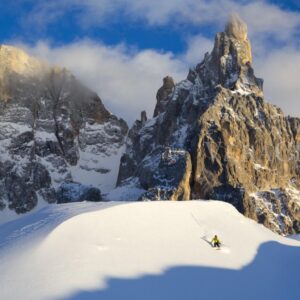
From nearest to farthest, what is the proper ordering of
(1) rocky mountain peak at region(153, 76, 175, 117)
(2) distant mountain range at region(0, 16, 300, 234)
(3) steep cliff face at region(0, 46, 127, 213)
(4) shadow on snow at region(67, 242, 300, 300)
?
(4) shadow on snow at region(67, 242, 300, 300) → (2) distant mountain range at region(0, 16, 300, 234) → (3) steep cliff face at region(0, 46, 127, 213) → (1) rocky mountain peak at region(153, 76, 175, 117)

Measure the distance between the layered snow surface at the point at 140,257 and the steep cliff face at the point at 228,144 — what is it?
7403 cm

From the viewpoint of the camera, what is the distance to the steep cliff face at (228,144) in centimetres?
11581

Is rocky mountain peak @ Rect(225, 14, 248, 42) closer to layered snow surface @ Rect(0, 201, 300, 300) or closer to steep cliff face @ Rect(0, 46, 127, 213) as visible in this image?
steep cliff face @ Rect(0, 46, 127, 213)

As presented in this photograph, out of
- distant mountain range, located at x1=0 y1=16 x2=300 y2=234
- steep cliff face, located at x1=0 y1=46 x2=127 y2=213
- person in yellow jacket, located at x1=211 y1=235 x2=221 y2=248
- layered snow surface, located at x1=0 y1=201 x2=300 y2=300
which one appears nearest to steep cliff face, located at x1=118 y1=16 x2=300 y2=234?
distant mountain range, located at x1=0 y1=16 x2=300 y2=234

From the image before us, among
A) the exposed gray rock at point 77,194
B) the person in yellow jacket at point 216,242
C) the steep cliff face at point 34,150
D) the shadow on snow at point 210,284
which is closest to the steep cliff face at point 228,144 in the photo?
the exposed gray rock at point 77,194

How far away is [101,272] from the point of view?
2373 cm

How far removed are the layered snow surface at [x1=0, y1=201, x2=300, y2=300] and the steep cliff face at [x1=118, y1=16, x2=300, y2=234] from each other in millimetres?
74033

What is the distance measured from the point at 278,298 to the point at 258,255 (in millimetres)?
7139

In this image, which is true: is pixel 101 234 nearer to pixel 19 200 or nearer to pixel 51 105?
pixel 19 200

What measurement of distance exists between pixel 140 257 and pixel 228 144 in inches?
3890

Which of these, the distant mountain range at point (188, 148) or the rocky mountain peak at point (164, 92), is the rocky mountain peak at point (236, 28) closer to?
the distant mountain range at point (188, 148)

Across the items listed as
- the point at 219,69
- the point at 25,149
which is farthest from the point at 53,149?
the point at 219,69

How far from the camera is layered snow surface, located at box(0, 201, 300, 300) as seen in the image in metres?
22.4

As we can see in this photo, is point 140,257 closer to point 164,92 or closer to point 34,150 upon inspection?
point 164,92
